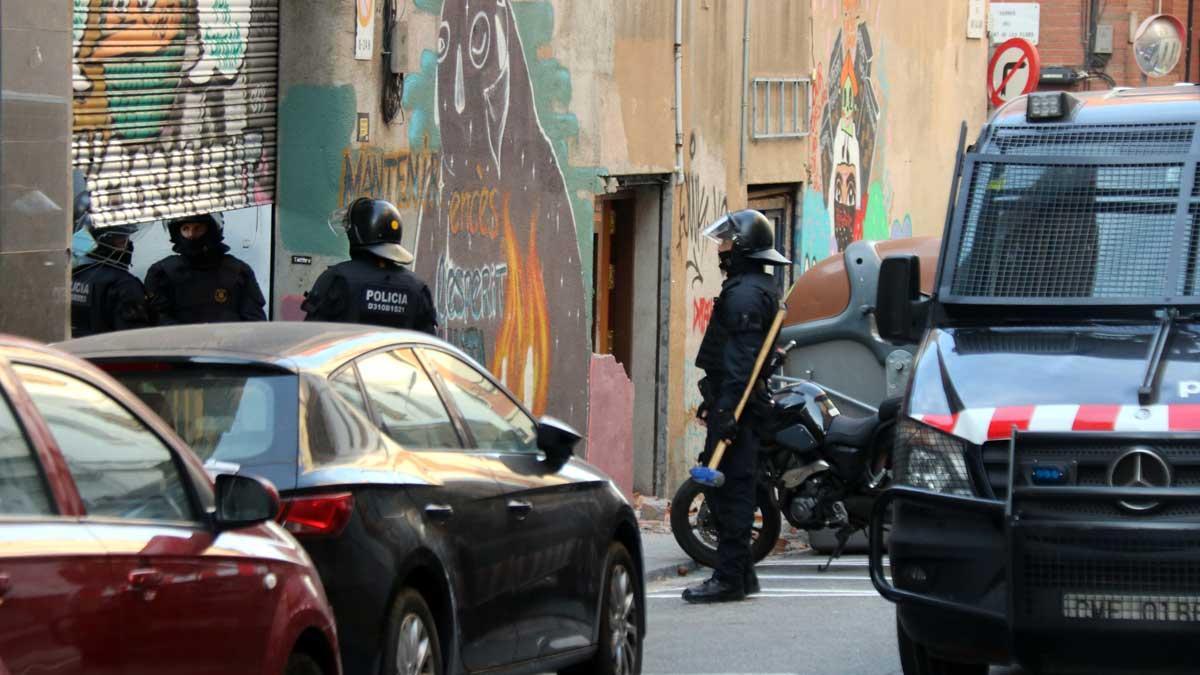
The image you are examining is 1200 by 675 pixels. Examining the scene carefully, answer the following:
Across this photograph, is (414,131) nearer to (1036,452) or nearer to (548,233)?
(548,233)

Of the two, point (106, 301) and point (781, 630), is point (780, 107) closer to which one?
point (106, 301)

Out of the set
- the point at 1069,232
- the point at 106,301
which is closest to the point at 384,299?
the point at 106,301

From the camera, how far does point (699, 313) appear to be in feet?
60.8

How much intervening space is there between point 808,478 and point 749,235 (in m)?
2.10

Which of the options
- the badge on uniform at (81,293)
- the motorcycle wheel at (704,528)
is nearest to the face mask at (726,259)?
the motorcycle wheel at (704,528)

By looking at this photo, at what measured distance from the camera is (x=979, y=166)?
8.41 m

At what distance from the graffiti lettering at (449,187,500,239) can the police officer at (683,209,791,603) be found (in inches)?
115

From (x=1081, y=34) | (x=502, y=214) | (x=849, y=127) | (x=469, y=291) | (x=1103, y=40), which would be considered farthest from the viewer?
(x=1081, y=34)

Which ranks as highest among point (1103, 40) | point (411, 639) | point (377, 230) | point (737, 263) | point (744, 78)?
point (1103, 40)

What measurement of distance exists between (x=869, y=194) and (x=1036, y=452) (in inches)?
716

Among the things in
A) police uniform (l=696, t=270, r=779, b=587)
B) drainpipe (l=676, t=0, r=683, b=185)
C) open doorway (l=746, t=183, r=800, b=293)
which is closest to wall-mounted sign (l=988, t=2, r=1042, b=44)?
open doorway (l=746, t=183, r=800, b=293)

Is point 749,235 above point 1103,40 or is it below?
below

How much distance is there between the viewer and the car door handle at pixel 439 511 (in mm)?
6734

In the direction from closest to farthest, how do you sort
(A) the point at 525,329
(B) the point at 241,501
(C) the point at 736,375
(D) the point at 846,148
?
(B) the point at 241,501, (C) the point at 736,375, (A) the point at 525,329, (D) the point at 846,148
